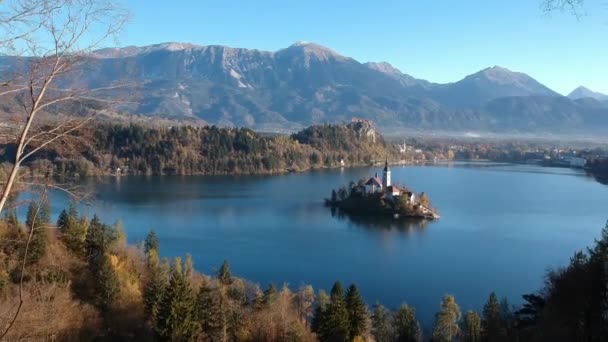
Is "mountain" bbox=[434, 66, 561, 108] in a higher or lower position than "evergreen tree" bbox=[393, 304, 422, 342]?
higher

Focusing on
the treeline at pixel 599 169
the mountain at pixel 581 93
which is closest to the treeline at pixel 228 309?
the treeline at pixel 599 169

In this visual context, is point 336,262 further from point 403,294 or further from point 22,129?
point 22,129

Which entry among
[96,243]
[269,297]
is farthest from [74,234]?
[269,297]

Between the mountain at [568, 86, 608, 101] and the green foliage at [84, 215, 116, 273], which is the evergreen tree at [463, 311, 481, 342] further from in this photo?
the mountain at [568, 86, 608, 101]

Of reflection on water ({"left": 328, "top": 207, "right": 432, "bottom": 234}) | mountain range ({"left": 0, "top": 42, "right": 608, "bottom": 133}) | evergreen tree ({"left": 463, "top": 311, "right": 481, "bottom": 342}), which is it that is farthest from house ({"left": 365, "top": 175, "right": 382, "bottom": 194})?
mountain range ({"left": 0, "top": 42, "right": 608, "bottom": 133})

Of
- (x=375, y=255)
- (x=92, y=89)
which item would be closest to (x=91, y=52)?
(x=92, y=89)
